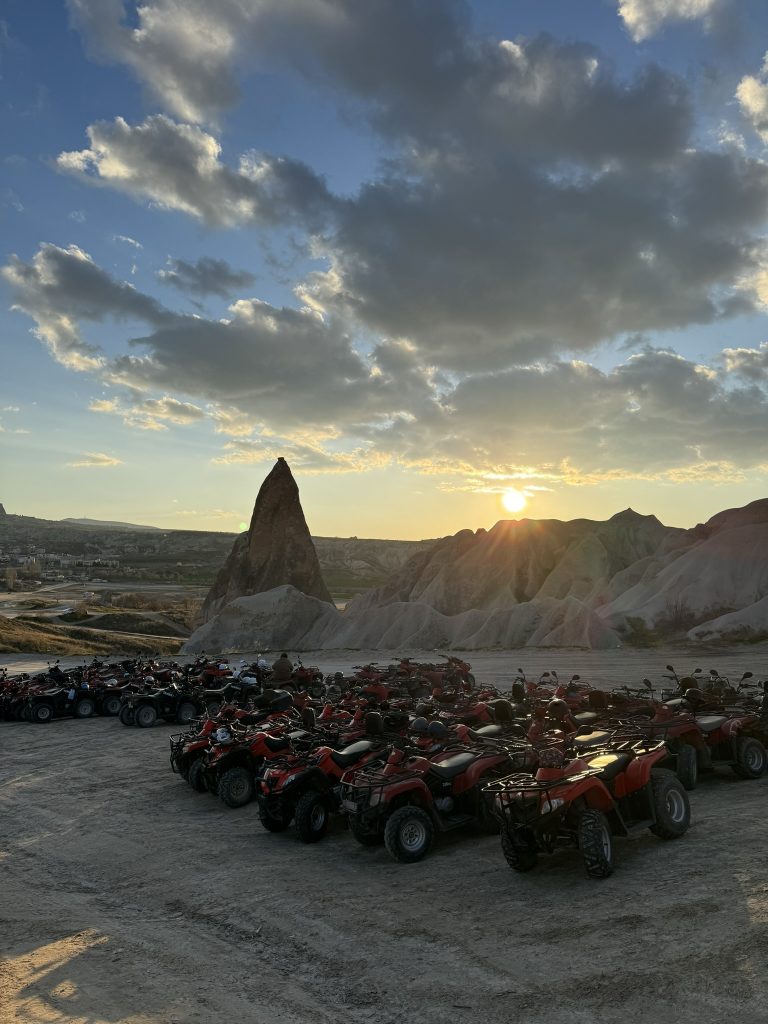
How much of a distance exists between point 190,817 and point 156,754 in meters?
5.61

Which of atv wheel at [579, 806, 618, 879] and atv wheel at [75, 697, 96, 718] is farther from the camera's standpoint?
atv wheel at [75, 697, 96, 718]

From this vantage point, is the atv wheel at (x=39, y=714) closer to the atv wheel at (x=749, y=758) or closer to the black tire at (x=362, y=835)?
the black tire at (x=362, y=835)

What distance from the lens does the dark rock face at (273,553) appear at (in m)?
66.4

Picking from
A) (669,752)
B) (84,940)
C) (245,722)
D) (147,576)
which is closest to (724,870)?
(669,752)

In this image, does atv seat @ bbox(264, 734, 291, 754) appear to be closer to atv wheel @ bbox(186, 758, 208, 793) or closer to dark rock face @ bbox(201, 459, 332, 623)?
atv wheel @ bbox(186, 758, 208, 793)

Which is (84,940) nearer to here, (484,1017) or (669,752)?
(484,1017)

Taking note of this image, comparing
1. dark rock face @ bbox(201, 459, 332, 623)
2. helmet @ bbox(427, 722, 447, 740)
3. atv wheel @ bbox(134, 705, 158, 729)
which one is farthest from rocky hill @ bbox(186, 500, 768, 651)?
helmet @ bbox(427, 722, 447, 740)

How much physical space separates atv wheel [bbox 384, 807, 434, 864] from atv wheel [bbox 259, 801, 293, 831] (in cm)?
183

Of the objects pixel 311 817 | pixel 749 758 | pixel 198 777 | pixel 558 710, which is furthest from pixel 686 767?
pixel 198 777

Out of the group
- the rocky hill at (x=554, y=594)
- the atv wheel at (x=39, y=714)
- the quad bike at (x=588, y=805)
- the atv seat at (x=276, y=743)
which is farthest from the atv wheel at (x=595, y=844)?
the rocky hill at (x=554, y=594)

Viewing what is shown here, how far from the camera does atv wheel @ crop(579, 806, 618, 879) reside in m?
7.12

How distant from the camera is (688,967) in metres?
5.30

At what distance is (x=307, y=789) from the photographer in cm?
967

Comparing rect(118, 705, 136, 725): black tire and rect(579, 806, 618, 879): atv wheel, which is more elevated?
rect(579, 806, 618, 879): atv wheel
